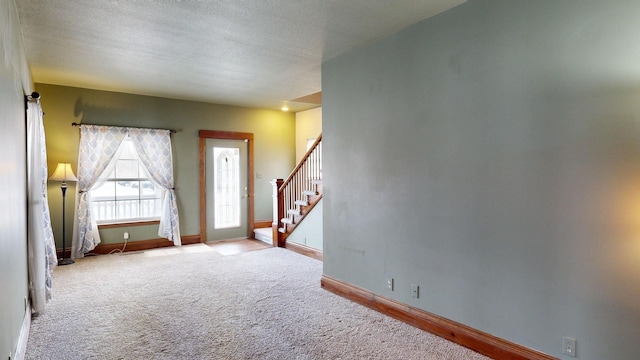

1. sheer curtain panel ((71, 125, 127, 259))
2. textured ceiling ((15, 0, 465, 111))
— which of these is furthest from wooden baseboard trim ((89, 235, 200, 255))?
textured ceiling ((15, 0, 465, 111))

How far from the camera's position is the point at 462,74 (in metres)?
2.78

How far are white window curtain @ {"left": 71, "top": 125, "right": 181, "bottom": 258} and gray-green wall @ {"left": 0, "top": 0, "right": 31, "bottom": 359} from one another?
2778 mm

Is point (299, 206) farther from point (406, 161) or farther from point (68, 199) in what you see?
point (68, 199)

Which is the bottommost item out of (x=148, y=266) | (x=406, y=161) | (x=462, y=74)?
(x=148, y=266)

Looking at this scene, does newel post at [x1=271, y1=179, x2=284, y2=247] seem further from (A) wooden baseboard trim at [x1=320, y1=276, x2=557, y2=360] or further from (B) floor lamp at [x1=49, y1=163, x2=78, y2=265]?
(B) floor lamp at [x1=49, y1=163, x2=78, y2=265]

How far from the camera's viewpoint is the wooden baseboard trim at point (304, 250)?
18.3ft

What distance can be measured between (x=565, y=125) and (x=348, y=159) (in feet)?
6.66

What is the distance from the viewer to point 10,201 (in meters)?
2.26

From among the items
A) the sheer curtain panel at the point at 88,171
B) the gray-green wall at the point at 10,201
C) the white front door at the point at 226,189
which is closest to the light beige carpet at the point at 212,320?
the gray-green wall at the point at 10,201

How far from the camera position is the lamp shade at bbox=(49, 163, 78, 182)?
5242 mm

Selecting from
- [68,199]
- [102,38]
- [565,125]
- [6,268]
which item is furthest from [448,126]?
[68,199]

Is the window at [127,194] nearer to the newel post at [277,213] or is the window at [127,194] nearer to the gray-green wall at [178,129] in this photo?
the gray-green wall at [178,129]

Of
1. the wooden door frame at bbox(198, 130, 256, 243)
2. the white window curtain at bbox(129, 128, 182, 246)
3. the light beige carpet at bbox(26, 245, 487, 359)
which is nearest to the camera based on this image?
the light beige carpet at bbox(26, 245, 487, 359)

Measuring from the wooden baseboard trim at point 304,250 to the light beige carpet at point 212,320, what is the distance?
1.94ft
